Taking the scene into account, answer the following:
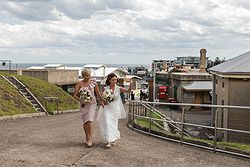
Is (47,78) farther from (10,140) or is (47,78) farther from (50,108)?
(10,140)

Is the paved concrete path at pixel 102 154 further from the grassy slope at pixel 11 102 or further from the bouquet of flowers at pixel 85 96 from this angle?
the grassy slope at pixel 11 102

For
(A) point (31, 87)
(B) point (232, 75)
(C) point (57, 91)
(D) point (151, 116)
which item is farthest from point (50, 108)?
(D) point (151, 116)

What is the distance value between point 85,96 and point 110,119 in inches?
33.4

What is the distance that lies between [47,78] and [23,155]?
26.4 metres

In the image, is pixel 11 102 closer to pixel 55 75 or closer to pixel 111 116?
pixel 111 116

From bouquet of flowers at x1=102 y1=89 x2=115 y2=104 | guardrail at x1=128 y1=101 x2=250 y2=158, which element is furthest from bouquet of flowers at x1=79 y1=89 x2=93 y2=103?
guardrail at x1=128 y1=101 x2=250 y2=158

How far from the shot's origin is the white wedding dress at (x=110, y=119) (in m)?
8.54

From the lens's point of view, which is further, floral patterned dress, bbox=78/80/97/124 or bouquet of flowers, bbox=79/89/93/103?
floral patterned dress, bbox=78/80/97/124

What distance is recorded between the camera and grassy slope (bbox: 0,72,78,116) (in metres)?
19.0

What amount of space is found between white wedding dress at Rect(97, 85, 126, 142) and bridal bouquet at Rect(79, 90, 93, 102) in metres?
0.57

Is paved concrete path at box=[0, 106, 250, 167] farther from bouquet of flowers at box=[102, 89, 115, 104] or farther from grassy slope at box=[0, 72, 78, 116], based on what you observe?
grassy slope at box=[0, 72, 78, 116]

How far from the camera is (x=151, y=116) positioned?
35.9ft

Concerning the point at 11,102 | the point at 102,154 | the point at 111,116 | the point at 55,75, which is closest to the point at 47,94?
the point at 11,102

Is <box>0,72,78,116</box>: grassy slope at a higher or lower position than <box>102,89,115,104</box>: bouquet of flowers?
lower
